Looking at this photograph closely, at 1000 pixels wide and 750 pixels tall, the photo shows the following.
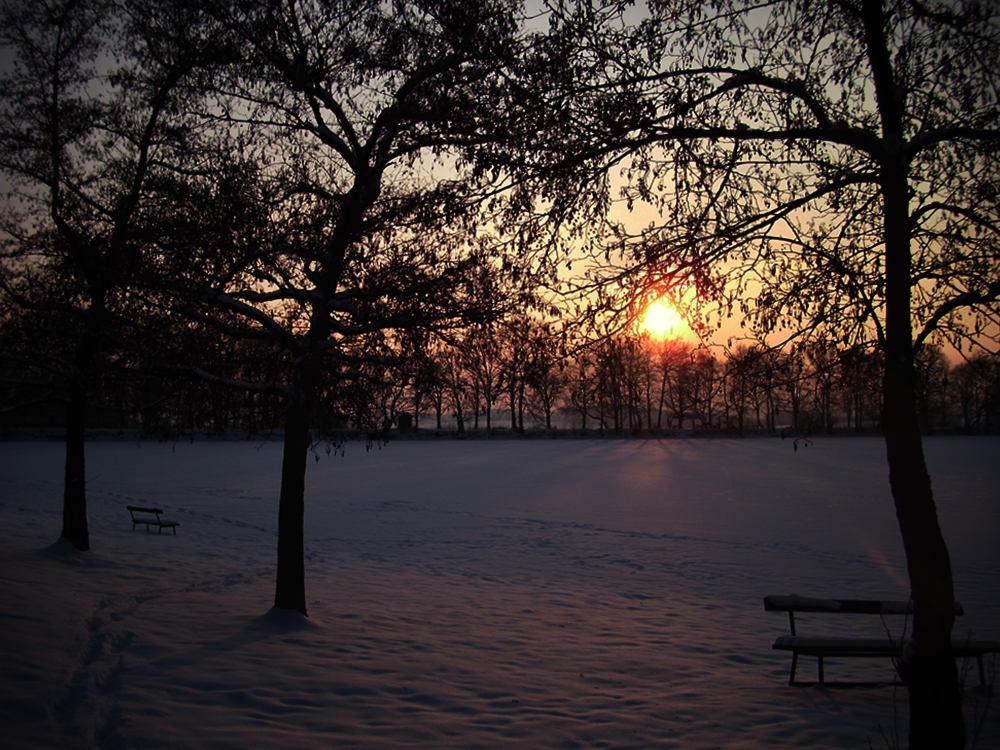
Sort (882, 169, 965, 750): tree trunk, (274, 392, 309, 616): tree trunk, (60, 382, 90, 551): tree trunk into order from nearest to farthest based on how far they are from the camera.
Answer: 1. (882, 169, 965, 750): tree trunk
2. (274, 392, 309, 616): tree trunk
3. (60, 382, 90, 551): tree trunk

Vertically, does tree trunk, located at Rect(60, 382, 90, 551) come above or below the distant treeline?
below

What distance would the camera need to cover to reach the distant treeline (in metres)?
5.67

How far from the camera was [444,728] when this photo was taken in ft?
18.7

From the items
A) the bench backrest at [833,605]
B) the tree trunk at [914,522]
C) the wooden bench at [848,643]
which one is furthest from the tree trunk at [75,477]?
the tree trunk at [914,522]

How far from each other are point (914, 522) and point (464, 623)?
261 inches

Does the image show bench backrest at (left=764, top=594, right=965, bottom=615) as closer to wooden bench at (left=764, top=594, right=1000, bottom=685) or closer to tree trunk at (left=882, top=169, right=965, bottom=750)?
wooden bench at (left=764, top=594, right=1000, bottom=685)

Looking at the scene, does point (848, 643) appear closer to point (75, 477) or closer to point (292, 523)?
point (292, 523)

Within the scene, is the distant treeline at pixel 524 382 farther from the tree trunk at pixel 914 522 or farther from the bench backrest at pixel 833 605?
the bench backrest at pixel 833 605

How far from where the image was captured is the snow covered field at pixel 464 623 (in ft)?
18.6

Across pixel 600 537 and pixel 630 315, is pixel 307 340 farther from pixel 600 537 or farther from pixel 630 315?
pixel 600 537

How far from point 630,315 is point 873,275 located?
1997mm

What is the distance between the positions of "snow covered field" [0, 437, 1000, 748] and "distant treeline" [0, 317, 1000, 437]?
107 inches

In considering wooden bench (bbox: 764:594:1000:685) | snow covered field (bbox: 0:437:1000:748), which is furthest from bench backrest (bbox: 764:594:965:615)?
snow covered field (bbox: 0:437:1000:748)

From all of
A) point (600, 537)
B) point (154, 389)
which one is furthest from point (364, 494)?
point (154, 389)
